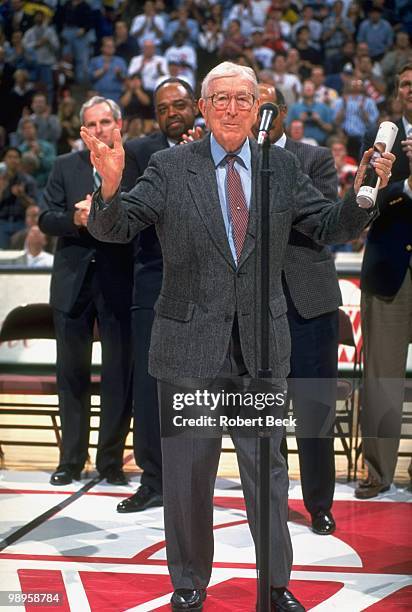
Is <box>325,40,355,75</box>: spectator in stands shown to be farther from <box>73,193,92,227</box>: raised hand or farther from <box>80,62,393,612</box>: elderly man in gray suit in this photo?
<box>80,62,393,612</box>: elderly man in gray suit

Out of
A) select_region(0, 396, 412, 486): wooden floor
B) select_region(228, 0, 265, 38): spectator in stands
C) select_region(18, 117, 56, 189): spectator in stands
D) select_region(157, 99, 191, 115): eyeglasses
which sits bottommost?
select_region(0, 396, 412, 486): wooden floor

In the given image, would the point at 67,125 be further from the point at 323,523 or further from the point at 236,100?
the point at 236,100

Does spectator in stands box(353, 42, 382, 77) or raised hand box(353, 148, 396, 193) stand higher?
spectator in stands box(353, 42, 382, 77)

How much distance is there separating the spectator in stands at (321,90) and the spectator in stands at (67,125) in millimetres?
2919

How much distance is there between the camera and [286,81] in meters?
12.4

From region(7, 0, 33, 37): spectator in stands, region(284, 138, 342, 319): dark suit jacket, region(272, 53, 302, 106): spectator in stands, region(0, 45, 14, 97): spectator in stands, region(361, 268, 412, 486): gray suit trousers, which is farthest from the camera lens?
region(7, 0, 33, 37): spectator in stands

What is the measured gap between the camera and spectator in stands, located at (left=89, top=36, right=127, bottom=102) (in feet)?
42.7

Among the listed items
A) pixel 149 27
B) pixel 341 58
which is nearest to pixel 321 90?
pixel 341 58

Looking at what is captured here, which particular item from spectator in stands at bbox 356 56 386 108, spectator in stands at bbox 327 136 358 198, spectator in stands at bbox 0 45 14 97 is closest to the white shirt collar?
spectator in stands at bbox 327 136 358 198

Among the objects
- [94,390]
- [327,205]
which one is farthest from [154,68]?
[327,205]

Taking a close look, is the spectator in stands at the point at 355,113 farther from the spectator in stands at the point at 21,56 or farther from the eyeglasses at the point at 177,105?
the eyeglasses at the point at 177,105

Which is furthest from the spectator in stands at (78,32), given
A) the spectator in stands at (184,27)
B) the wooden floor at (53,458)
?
the wooden floor at (53,458)

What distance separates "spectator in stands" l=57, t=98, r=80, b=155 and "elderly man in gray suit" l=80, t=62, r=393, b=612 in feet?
29.7

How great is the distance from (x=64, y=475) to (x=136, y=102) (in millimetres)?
8023
